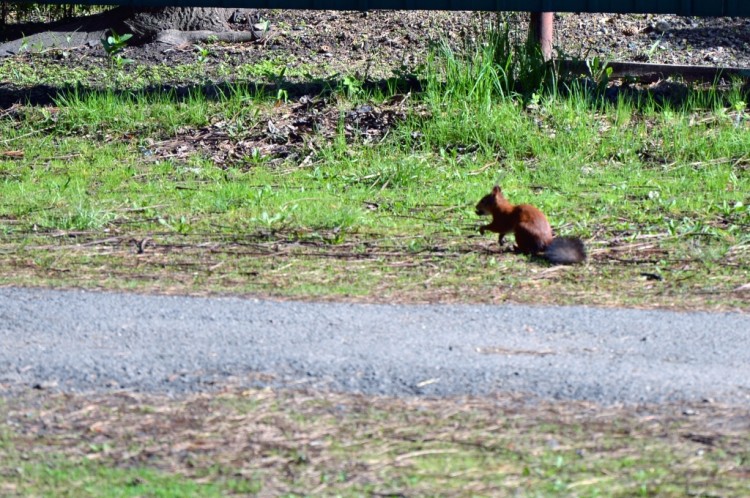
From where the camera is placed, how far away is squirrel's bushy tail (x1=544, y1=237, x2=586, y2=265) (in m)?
6.71

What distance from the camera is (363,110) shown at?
1130cm

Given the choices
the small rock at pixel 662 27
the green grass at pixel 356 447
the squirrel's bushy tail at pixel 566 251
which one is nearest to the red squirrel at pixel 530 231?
the squirrel's bushy tail at pixel 566 251

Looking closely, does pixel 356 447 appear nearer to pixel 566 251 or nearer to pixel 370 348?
pixel 370 348

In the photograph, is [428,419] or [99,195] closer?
[428,419]

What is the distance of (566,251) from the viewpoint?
22.1ft

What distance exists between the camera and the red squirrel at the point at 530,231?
Answer: 22.1 ft

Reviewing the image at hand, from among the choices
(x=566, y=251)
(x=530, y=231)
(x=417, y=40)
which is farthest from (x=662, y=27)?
(x=566, y=251)

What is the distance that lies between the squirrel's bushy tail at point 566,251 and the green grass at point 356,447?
7.86 feet

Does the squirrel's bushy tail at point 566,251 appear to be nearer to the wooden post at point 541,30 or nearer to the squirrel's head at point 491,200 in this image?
the squirrel's head at point 491,200

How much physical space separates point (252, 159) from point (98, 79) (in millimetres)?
3865

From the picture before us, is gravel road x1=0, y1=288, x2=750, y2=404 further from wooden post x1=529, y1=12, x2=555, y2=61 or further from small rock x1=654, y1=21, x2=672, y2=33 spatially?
small rock x1=654, y1=21, x2=672, y2=33

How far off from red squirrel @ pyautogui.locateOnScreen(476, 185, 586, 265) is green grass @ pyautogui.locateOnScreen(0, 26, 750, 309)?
0.34 ft

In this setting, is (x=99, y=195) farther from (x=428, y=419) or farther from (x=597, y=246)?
(x=428, y=419)

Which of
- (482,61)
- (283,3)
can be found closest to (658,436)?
(482,61)
